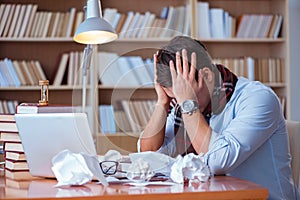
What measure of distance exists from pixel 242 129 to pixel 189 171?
0.30 meters

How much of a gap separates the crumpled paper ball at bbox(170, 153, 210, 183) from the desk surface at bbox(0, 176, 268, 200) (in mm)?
33

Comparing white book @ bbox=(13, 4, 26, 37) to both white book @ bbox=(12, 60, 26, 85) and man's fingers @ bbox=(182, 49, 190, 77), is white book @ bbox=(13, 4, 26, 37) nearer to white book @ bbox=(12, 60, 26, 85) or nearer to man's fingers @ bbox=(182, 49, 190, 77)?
white book @ bbox=(12, 60, 26, 85)

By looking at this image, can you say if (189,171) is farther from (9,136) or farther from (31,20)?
(31,20)

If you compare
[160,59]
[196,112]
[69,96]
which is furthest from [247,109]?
[69,96]

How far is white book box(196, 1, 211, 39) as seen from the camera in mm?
4180

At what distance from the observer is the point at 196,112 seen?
1806mm

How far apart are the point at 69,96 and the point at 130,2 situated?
2.75ft

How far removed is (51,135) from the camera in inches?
62.6

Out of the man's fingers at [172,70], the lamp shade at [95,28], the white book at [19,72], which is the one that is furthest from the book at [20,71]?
the man's fingers at [172,70]

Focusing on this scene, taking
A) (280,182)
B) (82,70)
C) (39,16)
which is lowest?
(280,182)

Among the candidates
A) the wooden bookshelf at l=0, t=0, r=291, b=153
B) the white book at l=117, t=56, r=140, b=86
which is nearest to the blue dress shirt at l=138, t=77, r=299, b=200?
the white book at l=117, t=56, r=140, b=86

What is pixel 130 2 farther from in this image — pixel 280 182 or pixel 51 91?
pixel 280 182

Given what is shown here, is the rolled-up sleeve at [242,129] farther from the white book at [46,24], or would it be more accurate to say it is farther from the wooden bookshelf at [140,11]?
the white book at [46,24]

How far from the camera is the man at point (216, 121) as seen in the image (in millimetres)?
1729
